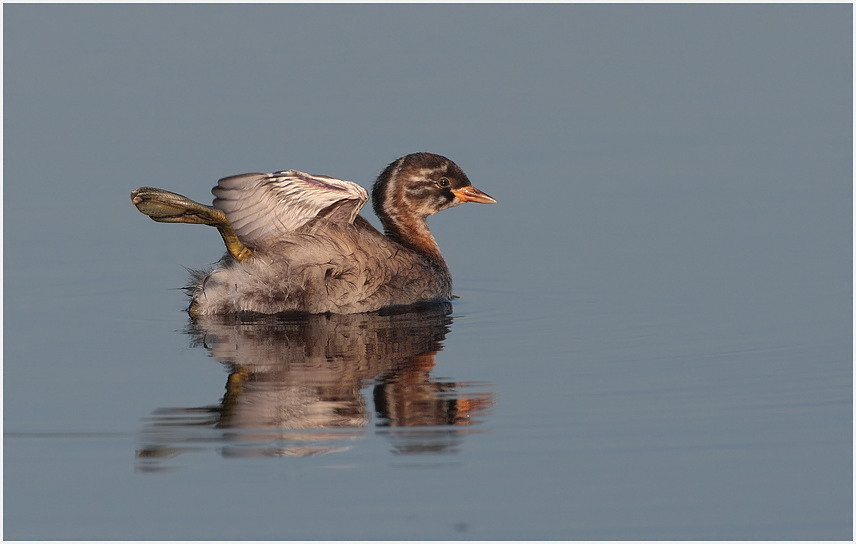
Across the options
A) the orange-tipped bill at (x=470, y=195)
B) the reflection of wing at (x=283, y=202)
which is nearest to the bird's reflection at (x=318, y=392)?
the reflection of wing at (x=283, y=202)

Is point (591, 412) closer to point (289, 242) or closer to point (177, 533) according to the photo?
point (177, 533)

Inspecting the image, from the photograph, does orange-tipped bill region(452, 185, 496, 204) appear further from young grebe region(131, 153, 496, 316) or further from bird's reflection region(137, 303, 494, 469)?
bird's reflection region(137, 303, 494, 469)

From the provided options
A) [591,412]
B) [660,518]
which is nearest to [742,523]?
[660,518]

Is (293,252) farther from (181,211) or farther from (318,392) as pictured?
(318,392)

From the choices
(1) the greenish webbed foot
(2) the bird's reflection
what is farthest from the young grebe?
(2) the bird's reflection

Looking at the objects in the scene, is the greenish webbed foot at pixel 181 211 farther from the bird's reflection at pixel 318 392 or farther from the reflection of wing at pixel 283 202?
the bird's reflection at pixel 318 392

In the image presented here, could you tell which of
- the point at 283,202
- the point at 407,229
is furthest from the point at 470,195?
the point at 283,202
